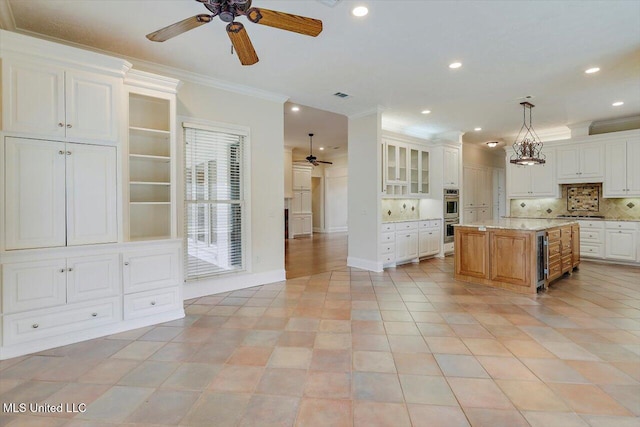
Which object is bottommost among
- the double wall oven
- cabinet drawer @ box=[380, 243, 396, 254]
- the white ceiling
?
cabinet drawer @ box=[380, 243, 396, 254]

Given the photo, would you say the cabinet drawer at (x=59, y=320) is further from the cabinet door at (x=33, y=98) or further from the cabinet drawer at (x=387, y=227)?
the cabinet drawer at (x=387, y=227)

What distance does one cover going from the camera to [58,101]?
8.89 ft

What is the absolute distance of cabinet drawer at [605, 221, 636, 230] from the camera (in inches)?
230

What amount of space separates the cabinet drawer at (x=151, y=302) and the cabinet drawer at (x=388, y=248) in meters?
3.54

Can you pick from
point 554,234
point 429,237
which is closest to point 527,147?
point 554,234

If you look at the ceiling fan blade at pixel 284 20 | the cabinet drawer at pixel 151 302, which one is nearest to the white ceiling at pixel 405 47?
the ceiling fan blade at pixel 284 20

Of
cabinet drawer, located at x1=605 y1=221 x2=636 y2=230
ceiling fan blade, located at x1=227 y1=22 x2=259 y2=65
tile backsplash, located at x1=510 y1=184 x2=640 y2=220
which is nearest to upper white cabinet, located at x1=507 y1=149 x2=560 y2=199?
tile backsplash, located at x1=510 y1=184 x2=640 y2=220

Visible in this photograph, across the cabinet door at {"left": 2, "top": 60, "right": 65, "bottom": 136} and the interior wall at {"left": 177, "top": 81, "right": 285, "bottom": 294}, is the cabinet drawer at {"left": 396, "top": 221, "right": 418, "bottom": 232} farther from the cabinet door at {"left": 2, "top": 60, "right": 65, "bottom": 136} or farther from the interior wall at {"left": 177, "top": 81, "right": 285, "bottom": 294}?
the cabinet door at {"left": 2, "top": 60, "right": 65, "bottom": 136}

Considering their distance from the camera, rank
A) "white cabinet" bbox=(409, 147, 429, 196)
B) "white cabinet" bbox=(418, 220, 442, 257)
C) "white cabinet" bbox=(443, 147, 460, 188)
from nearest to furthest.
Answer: "white cabinet" bbox=(418, 220, 442, 257) < "white cabinet" bbox=(409, 147, 429, 196) < "white cabinet" bbox=(443, 147, 460, 188)

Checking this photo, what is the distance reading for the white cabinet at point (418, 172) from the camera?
21.8ft

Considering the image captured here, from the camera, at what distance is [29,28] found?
296 centimetres

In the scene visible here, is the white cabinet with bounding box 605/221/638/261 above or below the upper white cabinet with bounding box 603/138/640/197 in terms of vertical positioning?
below

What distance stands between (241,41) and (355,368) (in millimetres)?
2675

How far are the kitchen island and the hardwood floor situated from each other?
230cm
